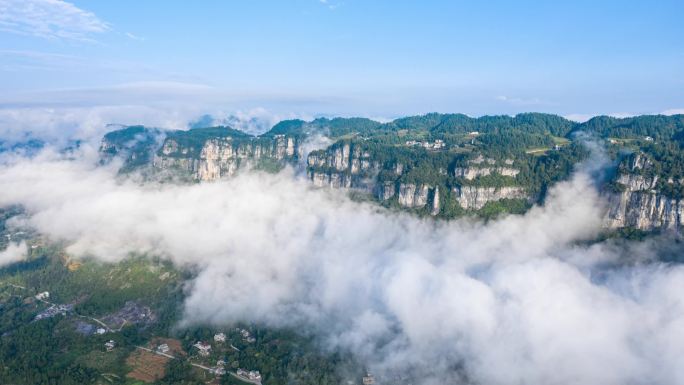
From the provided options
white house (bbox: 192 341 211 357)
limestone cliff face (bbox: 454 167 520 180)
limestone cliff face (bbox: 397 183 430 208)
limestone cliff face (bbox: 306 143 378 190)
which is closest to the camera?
white house (bbox: 192 341 211 357)

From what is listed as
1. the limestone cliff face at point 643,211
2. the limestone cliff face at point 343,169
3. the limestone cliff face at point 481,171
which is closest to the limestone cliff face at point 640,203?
the limestone cliff face at point 643,211

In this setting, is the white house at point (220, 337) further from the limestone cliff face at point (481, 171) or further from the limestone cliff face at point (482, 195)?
the limestone cliff face at point (481, 171)

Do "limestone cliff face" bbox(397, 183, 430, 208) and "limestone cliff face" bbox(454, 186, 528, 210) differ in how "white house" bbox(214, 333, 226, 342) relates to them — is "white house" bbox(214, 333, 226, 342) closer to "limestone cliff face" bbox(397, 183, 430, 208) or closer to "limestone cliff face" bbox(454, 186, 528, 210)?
"limestone cliff face" bbox(397, 183, 430, 208)

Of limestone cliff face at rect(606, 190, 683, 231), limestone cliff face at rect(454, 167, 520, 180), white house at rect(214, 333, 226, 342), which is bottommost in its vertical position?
white house at rect(214, 333, 226, 342)

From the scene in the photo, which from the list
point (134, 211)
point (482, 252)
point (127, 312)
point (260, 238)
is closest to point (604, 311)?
point (482, 252)

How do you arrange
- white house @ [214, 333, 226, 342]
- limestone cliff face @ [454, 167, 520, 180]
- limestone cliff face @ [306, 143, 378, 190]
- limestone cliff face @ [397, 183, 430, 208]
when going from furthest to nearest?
limestone cliff face @ [306, 143, 378, 190]
limestone cliff face @ [397, 183, 430, 208]
limestone cliff face @ [454, 167, 520, 180]
white house @ [214, 333, 226, 342]

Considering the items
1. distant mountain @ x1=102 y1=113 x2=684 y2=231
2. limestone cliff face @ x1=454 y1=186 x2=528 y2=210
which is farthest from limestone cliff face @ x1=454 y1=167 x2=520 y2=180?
limestone cliff face @ x1=454 y1=186 x2=528 y2=210
